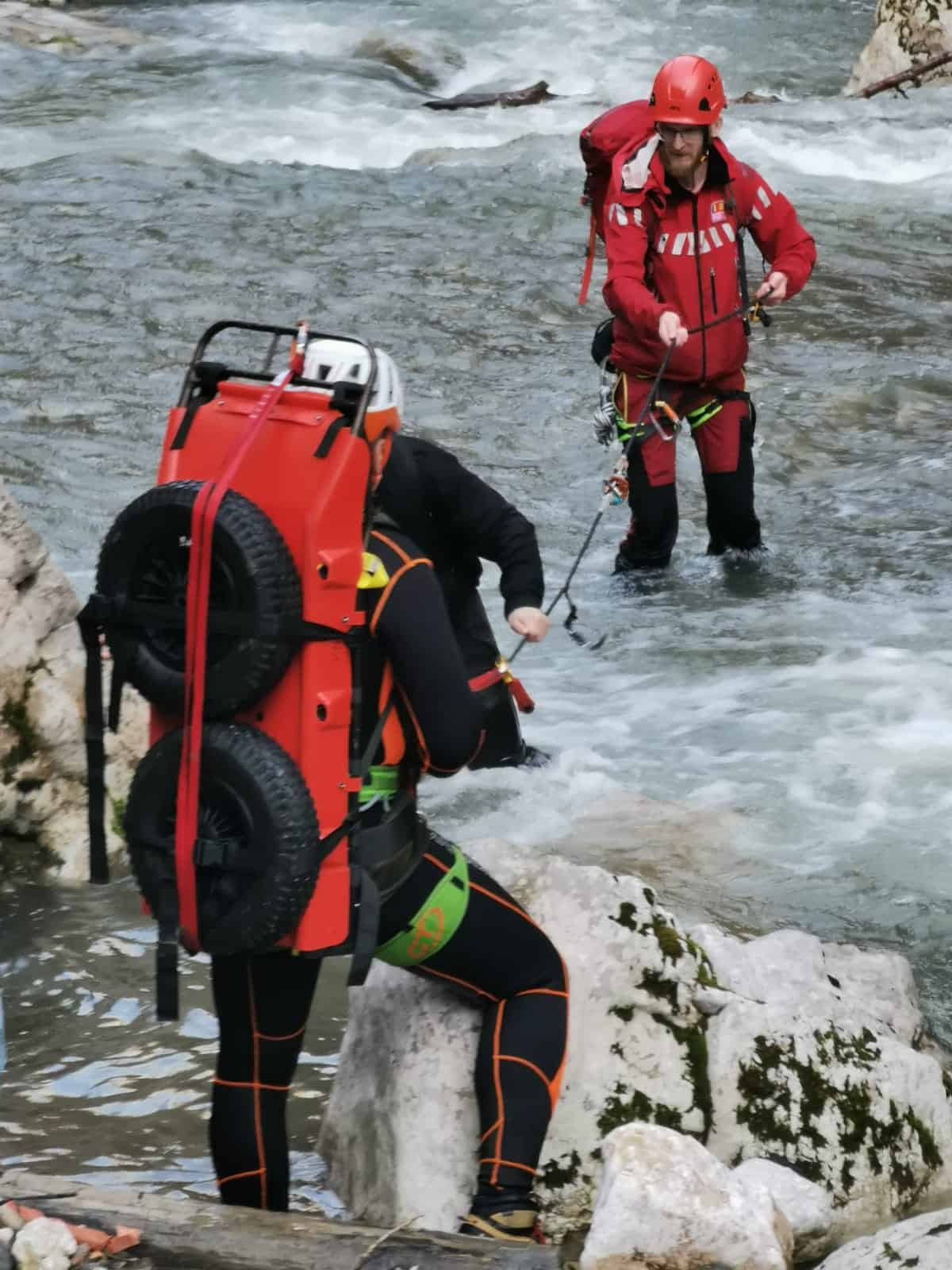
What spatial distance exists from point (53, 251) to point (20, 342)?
81.3 inches

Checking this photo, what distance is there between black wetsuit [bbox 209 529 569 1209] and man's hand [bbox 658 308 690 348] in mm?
3724

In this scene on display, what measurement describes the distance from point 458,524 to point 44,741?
2.20 m

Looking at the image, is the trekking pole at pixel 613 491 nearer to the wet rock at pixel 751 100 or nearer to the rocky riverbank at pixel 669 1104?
the rocky riverbank at pixel 669 1104

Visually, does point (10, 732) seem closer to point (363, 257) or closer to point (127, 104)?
point (363, 257)

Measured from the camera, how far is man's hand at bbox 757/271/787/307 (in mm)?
7395

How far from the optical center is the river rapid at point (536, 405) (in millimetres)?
5465

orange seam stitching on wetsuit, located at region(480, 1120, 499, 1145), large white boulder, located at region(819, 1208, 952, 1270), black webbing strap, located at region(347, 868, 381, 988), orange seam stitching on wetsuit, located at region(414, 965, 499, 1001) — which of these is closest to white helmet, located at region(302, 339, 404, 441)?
black webbing strap, located at region(347, 868, 381, 988)

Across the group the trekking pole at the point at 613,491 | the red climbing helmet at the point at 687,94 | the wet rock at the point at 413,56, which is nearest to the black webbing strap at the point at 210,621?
the trekking pole at the point at 613,491

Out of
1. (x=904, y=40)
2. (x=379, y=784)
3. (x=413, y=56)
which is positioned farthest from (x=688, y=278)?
(x=413, y=56)

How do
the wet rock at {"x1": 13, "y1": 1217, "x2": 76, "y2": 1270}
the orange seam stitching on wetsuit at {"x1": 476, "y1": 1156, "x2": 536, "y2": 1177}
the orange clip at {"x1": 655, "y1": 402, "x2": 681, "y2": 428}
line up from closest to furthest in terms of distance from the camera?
the wet rock at {"x1": 13, "y1": 1217, "x2": 76, "y2": 1270}, the orange seam stitching on wetsuit at {"x1": 476, "y1": 1156, "x2": 536, "y2": 1177}, the orange clip at {"x1": 655, "y1": 402, "x2": 681, "y2": 428}

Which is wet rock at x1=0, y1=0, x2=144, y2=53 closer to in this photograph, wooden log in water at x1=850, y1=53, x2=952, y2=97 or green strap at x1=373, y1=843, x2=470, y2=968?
wooden log in water at x1=850, y1=53, x2=952, y2=97

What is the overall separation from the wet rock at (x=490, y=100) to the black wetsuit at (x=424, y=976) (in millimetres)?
16394

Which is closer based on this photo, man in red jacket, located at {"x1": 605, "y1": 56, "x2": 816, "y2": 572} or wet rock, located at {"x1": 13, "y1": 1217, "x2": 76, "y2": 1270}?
wet rock, located at {"x1": 13, "y1": 1217, "x2": 76, "y2": 1270}

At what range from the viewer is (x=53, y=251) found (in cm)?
1366
